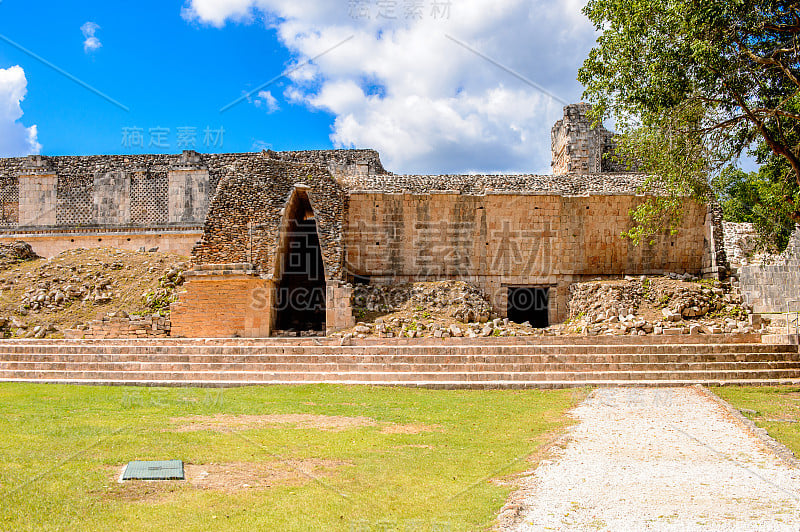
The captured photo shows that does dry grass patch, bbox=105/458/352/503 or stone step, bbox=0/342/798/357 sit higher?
stone step, bbox=0/342/798/357

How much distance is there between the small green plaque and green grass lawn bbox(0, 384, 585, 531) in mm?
146

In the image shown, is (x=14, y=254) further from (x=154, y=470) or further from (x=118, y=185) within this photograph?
(x=154, y=470)

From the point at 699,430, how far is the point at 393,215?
43.3 feet

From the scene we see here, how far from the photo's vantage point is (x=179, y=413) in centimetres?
973

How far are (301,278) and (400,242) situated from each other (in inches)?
169

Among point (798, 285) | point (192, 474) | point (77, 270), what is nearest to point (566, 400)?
point (192, 474)

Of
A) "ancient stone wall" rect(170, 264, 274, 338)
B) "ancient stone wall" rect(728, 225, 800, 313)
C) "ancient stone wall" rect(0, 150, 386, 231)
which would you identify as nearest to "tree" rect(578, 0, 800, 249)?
"ancient stone wall" rect(728, 225, 800, 313)

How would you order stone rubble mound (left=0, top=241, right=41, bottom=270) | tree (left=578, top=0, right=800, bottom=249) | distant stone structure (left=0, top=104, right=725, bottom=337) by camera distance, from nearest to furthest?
tree (left=578, top=0, right=800, bottom=249), distant stone structure (left=0, top=104, right=725, bottom=337), stone rubble mound (left=0, top=241, right=41, bottom=270)

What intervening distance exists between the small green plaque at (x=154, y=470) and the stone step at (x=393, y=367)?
25.3ft

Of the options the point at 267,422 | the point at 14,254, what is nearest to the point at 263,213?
the point at 14,254

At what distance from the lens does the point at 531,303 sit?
21922mm

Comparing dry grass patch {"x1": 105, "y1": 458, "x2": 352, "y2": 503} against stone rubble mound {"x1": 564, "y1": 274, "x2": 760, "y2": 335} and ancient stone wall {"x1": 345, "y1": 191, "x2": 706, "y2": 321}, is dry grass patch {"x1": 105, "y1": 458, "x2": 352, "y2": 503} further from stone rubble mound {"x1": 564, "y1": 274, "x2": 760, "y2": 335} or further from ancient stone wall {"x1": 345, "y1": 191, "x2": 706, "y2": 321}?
ancient stone wall {"x1": 345, "y1": 191, "x2": 706, "y2": 321}

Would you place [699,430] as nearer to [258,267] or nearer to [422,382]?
[422,382]

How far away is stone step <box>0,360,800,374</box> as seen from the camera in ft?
46.0
